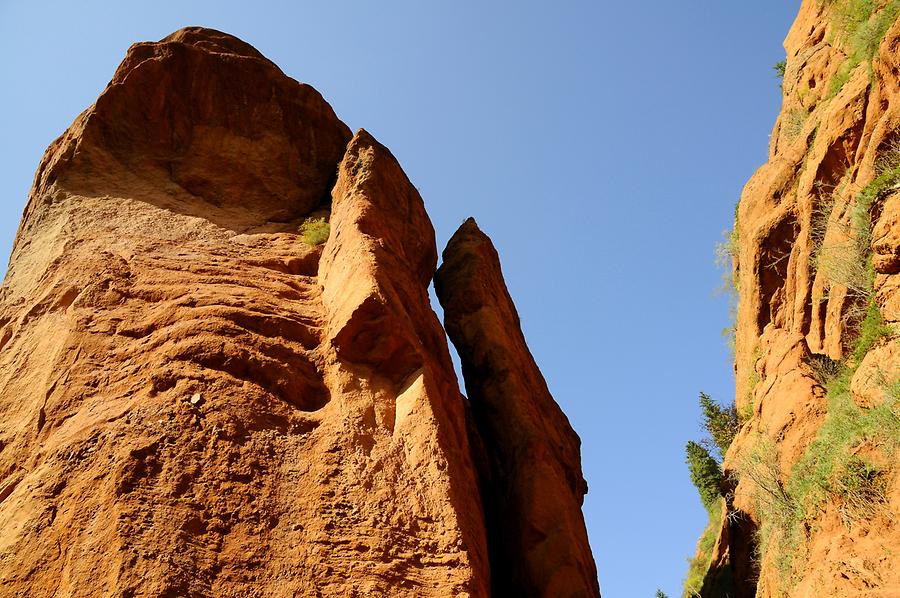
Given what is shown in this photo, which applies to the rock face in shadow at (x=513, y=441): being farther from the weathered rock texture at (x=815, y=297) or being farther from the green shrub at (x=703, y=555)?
the green shrub at (x=703, y=555)

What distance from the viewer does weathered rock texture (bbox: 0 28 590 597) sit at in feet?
29.0

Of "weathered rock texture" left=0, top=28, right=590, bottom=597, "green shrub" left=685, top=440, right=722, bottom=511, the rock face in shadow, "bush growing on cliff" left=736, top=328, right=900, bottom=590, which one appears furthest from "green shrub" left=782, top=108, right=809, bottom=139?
"green shrub" left=685, top=440, right=722, bottom=511

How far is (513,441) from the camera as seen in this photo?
15695 millimetres

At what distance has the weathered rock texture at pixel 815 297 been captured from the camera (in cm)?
1119

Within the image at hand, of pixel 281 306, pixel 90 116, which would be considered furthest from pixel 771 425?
pixel 90 116

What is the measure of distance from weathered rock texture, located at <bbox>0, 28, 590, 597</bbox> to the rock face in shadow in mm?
417

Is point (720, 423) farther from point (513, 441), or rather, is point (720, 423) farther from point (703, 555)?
point (513, 441)

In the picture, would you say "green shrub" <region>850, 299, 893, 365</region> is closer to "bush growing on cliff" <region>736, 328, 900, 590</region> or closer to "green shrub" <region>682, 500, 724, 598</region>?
"bush growing on cliff" <region>736, 328, 900, 590</region>

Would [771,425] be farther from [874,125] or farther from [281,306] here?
[281,306]

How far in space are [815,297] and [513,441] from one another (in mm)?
6887

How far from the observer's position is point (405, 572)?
9180mm

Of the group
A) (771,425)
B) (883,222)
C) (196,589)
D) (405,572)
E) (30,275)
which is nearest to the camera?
(196,589)

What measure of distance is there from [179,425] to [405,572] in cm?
349

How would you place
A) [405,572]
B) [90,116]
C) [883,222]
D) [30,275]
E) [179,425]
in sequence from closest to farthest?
1. [405,572]
2. [179,425]
3. [883,222]
4. [30,275]
5. [90,116]
